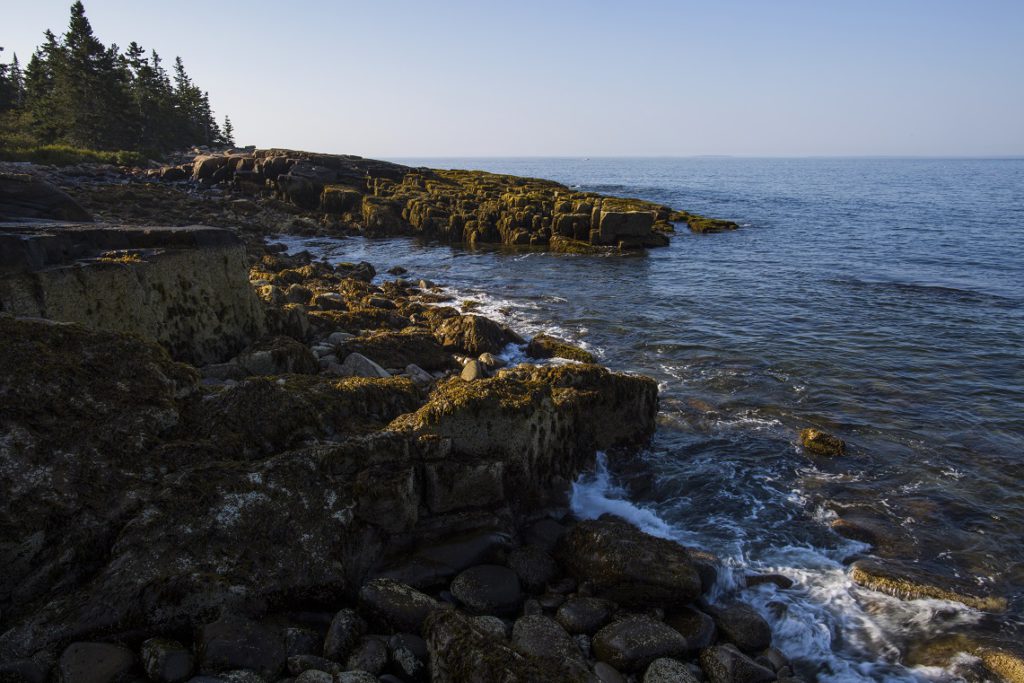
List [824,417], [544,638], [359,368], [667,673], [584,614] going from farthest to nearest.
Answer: [824,417] < [359,368] < [584,614] < [544,638] < [667,673]

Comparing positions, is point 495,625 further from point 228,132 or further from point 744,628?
point 228,132

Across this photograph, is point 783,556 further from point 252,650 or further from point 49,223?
point 49,223

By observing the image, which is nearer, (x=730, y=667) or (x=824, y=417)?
(x=730, y=667)

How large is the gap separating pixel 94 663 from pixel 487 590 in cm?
420

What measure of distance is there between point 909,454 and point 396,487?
11.9m

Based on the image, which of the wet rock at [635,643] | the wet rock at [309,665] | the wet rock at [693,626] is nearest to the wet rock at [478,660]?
the wet rock at [635,643]

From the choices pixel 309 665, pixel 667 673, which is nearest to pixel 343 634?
pixel 309 665

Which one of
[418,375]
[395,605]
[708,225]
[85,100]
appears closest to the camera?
[395,605]

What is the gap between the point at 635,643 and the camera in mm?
7012

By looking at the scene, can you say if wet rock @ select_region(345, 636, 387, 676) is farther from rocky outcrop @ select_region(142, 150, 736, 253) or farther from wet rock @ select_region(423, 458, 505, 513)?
rocky outcrop @ select_region(142, 150, 736, 253)

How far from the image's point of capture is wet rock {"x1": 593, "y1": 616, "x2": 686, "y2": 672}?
6883mm

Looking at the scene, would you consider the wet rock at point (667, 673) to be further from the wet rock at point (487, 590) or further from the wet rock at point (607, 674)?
the wet rock at point (487, 590)

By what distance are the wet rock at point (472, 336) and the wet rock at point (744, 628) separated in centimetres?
1124

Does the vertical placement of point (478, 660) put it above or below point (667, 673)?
above
